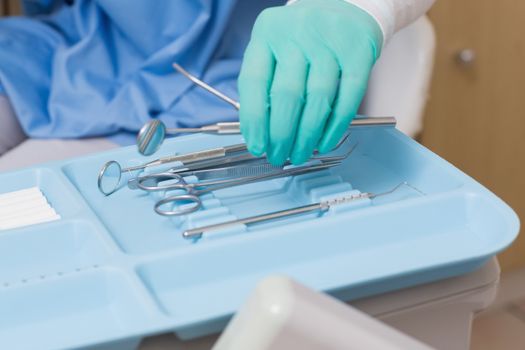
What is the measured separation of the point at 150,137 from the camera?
0.75 m

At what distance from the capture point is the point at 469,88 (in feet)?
5.22

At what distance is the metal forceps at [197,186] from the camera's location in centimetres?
72

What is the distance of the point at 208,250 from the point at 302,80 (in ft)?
0.67

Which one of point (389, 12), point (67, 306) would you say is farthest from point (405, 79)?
point (67, 306)

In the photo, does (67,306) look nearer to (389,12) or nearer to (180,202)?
(180,202)

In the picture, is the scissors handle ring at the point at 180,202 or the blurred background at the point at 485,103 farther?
the blurred background at the point at 485,103

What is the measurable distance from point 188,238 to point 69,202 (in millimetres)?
125

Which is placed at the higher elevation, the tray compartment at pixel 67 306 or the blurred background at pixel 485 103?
the tray compartment at pixel 67 306

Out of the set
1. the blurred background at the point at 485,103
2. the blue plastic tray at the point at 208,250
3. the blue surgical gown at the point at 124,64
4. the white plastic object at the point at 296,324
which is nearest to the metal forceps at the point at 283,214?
the blue plastic tray at the point at 208,250

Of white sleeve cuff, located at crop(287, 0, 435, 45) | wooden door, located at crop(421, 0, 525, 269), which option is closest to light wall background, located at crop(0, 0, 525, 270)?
wooden door, located at crop(421, 0, 525, 269)

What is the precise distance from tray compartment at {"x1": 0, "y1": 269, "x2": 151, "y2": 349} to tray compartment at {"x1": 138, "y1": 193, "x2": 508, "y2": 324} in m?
0.03

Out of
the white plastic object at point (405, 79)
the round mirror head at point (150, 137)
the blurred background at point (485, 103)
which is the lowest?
the blurred background at point (485, 103)

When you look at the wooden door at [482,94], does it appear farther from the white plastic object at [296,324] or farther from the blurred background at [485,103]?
the white plastic object at [296,324]

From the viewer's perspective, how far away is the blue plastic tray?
0.60 meters
